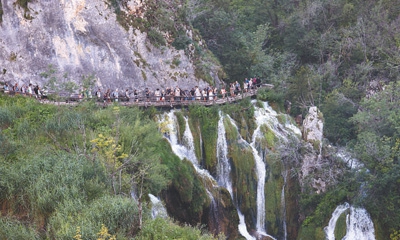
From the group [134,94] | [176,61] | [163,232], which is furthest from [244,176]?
[163,232]

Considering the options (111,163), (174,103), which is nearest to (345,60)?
(174,103)

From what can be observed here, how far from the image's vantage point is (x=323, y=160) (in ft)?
78.6

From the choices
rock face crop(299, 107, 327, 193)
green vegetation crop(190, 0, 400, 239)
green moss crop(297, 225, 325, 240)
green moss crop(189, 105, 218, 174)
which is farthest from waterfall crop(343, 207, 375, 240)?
green moss crop(189, 105, 218, 174)

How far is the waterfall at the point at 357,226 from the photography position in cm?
2158

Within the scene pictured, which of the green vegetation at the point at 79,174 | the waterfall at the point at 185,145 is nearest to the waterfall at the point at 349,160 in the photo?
the waterfall at the point at 185,145

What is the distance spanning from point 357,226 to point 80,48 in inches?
740

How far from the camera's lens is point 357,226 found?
21688 mm

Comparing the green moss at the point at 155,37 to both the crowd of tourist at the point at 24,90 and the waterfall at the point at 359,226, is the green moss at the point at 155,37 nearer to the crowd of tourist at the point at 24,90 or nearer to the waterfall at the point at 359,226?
the crowd of tourist at the point at 24,90

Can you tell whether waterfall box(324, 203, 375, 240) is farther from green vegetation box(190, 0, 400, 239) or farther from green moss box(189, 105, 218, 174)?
green moss box(189, 105, 218, 174)

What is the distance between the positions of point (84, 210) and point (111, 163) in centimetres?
298

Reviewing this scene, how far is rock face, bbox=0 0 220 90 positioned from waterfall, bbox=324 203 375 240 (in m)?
13.3

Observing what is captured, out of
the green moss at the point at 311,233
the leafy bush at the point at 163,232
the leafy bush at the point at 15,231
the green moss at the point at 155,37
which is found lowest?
the green moss at the point at 311,233

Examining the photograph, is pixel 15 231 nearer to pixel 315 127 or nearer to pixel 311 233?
pixel 311 233

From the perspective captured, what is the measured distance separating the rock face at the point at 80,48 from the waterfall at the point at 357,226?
Result: 1326 centimetres
